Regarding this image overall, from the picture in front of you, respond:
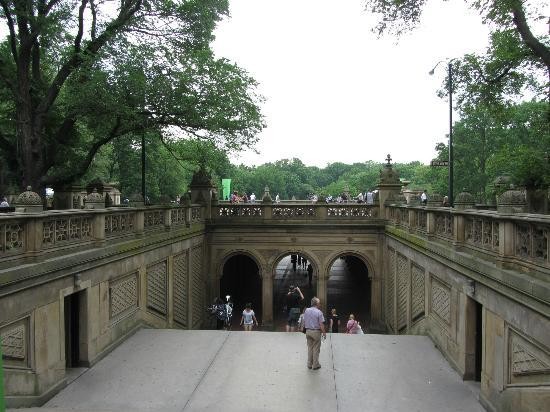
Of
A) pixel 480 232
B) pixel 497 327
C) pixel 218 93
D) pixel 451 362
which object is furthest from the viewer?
pixel 218 93

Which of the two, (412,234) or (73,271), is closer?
(73,271)

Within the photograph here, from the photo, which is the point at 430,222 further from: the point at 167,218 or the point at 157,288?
the point at 157,288

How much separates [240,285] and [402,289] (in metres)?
14.6

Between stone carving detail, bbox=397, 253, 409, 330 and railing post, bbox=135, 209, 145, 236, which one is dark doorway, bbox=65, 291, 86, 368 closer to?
railing post, bbox=135, 209, 145, 236

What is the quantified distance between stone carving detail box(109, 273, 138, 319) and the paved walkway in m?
0.91

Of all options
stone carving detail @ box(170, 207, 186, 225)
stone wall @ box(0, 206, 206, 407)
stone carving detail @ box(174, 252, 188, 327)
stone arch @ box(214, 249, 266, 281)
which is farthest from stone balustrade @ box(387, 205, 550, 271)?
stone arch @ box(214, 249, 266, 281)

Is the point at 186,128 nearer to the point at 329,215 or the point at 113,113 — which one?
the point at 113,113

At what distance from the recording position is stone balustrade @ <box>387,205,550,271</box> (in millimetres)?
6938

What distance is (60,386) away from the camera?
9.66 meters

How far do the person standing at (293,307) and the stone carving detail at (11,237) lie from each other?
32.0ft

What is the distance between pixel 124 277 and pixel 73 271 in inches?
113

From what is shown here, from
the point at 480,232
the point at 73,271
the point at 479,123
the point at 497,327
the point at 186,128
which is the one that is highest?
the point at 479,123

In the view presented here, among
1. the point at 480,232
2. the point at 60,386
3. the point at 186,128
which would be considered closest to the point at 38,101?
the point at 186,128

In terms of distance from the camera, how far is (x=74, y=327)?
430 inches
